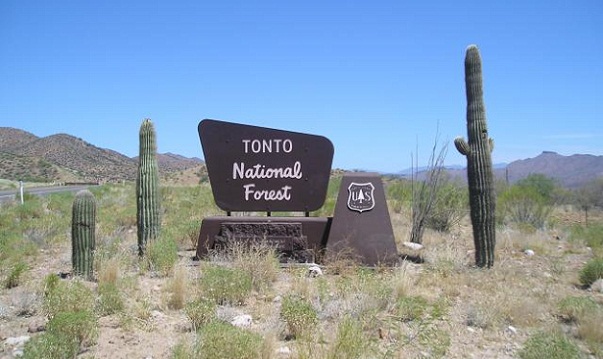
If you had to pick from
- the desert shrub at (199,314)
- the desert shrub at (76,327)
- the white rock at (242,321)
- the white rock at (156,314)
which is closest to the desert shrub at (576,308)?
the white rock at (242,321)

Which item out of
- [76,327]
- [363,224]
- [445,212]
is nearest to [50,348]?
[76,327]

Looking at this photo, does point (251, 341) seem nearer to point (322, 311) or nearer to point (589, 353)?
point (322, 311)

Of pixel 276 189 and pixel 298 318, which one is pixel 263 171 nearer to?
pixel 276 189

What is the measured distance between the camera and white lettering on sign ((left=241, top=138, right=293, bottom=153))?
10.6 m

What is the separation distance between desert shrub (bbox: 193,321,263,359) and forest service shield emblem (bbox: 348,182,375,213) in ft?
17.4

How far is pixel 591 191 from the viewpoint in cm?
2945

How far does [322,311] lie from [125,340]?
2302mm

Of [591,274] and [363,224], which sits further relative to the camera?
[363,224]

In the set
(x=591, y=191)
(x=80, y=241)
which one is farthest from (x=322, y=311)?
(x=591, y=191)

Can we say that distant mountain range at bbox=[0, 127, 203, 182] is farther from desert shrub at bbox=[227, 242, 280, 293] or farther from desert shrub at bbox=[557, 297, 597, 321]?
desert shrub at bbox=[557, 297, 597, 321]

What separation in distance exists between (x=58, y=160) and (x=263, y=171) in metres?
84.8

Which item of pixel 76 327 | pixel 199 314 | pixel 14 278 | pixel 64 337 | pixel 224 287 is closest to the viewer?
pixel 64 337

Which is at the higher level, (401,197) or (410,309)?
(401,197)

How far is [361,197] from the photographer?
10016 mm
